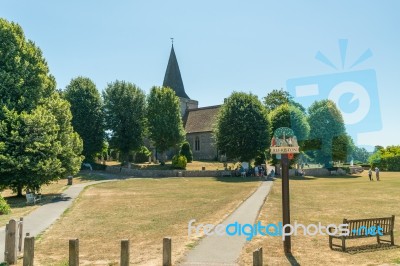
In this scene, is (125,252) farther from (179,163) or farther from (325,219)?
(179,163)

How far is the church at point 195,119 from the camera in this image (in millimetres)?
70875

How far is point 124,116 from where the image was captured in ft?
190

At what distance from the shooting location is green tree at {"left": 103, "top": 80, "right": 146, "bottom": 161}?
57375mm

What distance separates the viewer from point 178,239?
13406 mm

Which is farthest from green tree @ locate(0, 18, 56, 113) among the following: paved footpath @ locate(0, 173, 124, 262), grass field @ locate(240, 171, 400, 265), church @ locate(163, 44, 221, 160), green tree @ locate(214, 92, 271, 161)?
church @ locate(163, 44, 221, 160)

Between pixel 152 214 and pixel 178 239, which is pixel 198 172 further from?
pixel 178 239

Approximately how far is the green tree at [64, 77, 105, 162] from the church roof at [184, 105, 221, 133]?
21.3 metres

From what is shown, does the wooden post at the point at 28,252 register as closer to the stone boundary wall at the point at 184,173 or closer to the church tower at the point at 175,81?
the stone boundary wall at the point at 184,173

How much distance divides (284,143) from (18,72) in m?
23.3

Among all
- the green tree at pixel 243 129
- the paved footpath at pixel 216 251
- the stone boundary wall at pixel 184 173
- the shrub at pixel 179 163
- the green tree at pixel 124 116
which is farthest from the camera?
the green tree at pixel 124 116

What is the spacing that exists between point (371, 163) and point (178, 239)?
67121mm


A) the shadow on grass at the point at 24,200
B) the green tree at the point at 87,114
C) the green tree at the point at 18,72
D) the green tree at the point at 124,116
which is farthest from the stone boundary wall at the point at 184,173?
the green tree at the point at 18,72

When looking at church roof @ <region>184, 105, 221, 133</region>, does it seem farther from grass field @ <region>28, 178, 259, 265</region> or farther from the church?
grass field @ <region>28, 178, 259, 265</region>

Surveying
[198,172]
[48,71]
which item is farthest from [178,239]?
[198,172]
